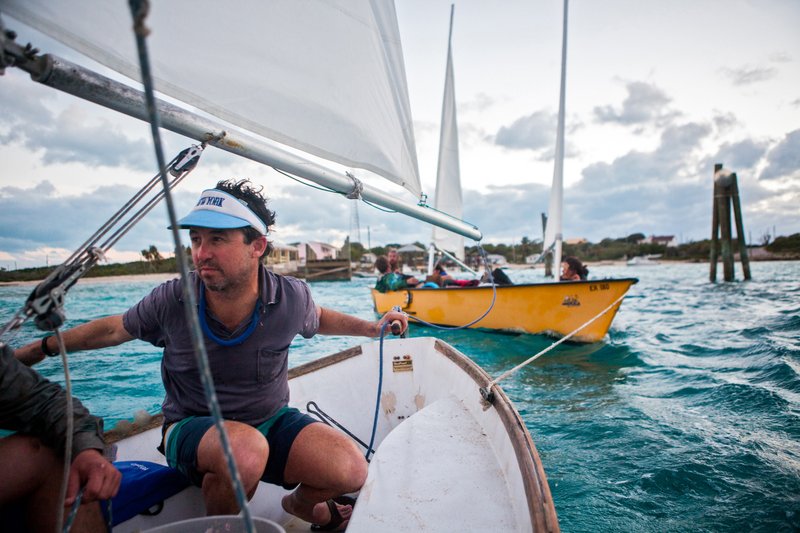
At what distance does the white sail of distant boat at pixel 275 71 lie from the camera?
4.98ft

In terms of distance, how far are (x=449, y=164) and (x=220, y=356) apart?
11820 mm

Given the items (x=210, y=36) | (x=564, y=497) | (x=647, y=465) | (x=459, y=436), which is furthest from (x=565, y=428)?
(x=210, y=36)

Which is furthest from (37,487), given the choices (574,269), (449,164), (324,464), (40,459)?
(449,164)

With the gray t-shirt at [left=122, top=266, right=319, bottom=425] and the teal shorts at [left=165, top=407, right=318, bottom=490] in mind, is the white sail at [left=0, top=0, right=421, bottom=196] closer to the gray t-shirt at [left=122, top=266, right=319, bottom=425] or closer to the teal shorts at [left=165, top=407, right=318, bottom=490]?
the gray t-shirt at [left=122, top=266, right=319, bottom=425]

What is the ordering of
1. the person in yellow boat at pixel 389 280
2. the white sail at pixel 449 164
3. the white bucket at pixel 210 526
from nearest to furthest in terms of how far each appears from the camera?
the white bucket at pixel 210 526
the person in yellow boat at pixel 389 280
the white sail at pixel 449 164

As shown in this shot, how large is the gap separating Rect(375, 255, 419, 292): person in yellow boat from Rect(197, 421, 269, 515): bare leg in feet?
28.4

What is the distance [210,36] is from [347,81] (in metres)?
0.76

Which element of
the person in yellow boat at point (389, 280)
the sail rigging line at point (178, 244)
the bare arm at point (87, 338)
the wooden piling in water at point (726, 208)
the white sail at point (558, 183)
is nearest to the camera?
the sail rigging line at point (178, 244)

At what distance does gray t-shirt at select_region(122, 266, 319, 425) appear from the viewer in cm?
177

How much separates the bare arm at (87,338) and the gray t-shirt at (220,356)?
0.16ft

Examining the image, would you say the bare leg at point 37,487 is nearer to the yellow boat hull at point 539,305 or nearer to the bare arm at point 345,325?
the bare arm at point 345,325

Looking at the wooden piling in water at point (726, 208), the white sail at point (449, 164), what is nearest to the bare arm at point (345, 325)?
the white sail at point (449, 164)

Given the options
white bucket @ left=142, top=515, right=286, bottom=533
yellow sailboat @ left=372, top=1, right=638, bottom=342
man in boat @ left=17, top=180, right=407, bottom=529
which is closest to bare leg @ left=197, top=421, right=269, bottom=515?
man in boat @ left=17, top=180, right=407, bottom=529

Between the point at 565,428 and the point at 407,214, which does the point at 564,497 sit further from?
the point at 407,214
